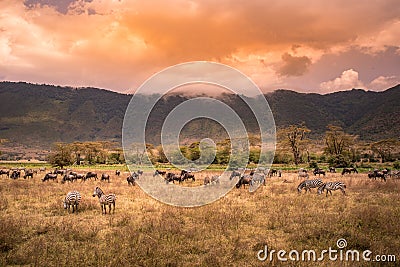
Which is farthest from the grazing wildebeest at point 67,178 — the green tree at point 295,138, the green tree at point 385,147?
the green tree at point 385,147

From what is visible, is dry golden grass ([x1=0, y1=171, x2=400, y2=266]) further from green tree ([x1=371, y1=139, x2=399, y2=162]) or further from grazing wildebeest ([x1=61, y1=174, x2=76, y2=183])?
green tree ([x1=371, y1=139, x2=399, y2=162])

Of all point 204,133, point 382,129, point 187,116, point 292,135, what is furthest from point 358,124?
point 187,116

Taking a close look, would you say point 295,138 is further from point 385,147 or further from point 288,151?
point 385,147

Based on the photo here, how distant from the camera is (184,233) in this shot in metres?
11.4

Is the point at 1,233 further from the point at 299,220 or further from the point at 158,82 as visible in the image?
the point at 299,220

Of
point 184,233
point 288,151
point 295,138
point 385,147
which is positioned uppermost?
point 295,138

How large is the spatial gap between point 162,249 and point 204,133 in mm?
185811

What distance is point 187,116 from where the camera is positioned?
22.2 meters

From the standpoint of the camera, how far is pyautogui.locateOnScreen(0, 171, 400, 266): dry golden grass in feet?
29.0

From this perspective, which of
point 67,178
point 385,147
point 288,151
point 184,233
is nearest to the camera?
point 184,233

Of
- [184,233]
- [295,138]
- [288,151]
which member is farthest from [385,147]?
[184,233]

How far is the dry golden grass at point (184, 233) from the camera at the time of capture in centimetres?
883

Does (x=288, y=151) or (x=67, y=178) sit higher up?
(x=288, y=151)

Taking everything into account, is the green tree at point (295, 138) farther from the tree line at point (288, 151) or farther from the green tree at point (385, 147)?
the green tree at point (385, 147)
